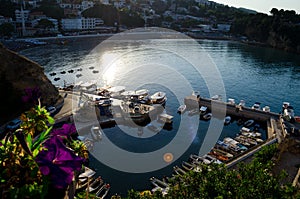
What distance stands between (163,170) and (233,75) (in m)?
43.0

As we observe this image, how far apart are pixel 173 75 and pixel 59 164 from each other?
52777 mm

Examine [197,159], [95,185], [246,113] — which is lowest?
[95,185]

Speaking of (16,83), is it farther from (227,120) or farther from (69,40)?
(69,40)

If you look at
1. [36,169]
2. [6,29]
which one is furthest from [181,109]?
[6,29]

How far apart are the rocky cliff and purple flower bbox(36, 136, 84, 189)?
20553 mm

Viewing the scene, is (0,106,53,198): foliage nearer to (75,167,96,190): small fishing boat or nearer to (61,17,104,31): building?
(75,167,96,190): small fishing boat

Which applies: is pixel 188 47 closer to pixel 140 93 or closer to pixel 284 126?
pixel 140 93

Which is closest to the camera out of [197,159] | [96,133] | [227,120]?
[197,159]

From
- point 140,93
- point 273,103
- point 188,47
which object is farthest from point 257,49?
point 140,93

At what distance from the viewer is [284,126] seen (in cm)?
2791

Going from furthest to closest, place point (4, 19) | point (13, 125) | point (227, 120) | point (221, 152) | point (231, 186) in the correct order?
point (4, 19)
point (227, 120)
point (221, 152)
point (13, 125)
point (231, 186)

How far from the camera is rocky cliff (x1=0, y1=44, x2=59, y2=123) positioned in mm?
25703

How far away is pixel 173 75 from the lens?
57156mm

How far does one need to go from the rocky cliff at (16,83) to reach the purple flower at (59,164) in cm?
2055
